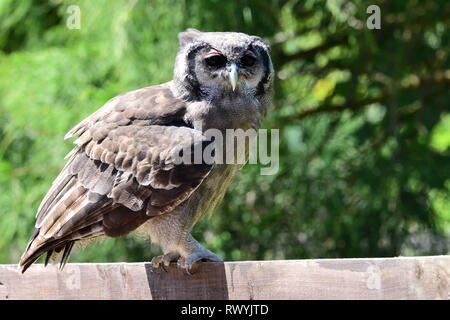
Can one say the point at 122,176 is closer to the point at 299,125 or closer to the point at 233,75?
the point at 233,75

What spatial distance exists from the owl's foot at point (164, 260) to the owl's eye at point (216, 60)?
94 centimetres

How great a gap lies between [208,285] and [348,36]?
324 cm

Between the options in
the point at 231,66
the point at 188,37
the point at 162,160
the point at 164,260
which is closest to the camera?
the point at 164,260

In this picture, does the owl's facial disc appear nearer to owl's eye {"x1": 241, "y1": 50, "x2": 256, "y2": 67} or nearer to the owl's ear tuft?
owl's eye {"x1": 241, "y1": 50, "x2": 256, "y2": 67}

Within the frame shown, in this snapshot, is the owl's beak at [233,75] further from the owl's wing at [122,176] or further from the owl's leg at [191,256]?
the owl's leg at [191,256]

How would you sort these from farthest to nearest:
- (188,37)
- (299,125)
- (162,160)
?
(299,125)
(188,37)
(162,160)

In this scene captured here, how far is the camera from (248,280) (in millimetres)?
2586

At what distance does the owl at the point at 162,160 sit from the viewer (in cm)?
323

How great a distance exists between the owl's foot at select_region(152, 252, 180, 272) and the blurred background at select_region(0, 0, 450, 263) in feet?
5.34

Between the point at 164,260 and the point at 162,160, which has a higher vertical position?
the point at 162,160

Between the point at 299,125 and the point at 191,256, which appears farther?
the point at 299,125

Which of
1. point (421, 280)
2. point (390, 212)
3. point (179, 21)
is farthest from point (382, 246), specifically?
point (421, 280)

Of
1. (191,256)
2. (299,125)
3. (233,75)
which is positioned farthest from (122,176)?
(299,125)

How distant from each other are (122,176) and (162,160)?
8.7 inches
